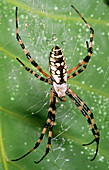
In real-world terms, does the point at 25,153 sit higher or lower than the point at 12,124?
lower

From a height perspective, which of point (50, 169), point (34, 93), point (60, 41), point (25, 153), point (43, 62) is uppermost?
point (60, 41)

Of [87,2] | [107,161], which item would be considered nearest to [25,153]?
[107,161]

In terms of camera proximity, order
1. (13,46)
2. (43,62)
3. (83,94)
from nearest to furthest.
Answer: (13,46) → (43,62) → (83,94)

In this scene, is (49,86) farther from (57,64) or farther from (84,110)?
(57,64)

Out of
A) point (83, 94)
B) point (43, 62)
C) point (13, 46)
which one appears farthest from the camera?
point (83, 94)

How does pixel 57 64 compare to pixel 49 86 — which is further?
pixel 49 86

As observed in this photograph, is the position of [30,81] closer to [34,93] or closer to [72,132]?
[34,93]

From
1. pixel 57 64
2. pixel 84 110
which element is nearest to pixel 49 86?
pixel 84 110
